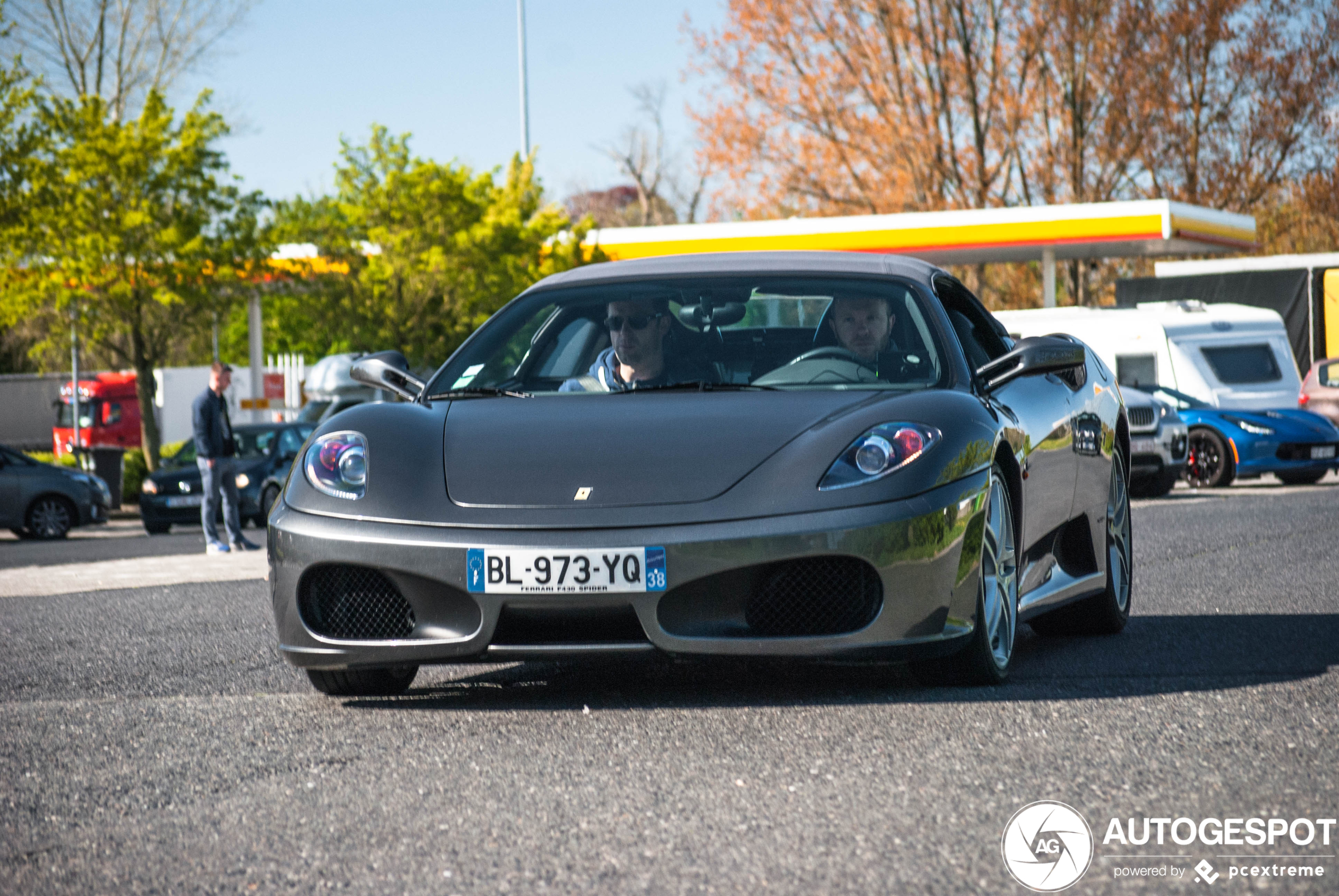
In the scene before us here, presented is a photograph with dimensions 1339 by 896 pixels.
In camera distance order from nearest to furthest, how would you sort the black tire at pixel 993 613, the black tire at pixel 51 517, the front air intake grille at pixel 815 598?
1. the front air intake grille at pixel 815 598
2. the black tire at pixel 993 613
3. the black tire at pixel 51 517

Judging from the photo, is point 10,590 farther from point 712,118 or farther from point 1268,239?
point 1268,239

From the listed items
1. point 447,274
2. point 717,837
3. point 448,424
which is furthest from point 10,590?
point 447,274

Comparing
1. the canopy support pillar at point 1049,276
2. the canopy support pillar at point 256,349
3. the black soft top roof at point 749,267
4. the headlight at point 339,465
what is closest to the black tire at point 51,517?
the canopy support pillar at point 256,349

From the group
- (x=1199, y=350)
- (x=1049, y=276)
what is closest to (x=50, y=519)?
(x=1199, y=350)

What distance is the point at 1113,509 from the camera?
6793mm

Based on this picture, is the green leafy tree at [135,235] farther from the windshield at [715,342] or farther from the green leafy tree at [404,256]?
the windshield at [715,342]

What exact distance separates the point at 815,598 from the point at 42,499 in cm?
1903

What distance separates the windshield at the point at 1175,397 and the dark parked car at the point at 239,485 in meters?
10.4

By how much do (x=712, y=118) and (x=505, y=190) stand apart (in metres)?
5.61

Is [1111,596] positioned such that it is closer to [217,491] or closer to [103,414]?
[217,491]

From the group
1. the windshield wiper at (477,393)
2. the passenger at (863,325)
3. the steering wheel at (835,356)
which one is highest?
the passenger at (863,325)

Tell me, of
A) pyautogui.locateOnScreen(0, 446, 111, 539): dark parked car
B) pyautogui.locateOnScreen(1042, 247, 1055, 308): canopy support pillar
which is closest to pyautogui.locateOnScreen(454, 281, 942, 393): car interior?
pyautogui.locateOnScreen(0, 446, 111, 539): dark parked car

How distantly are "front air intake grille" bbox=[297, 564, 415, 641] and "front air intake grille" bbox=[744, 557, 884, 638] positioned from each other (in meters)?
0.97

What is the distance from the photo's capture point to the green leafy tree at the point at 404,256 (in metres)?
34.0
